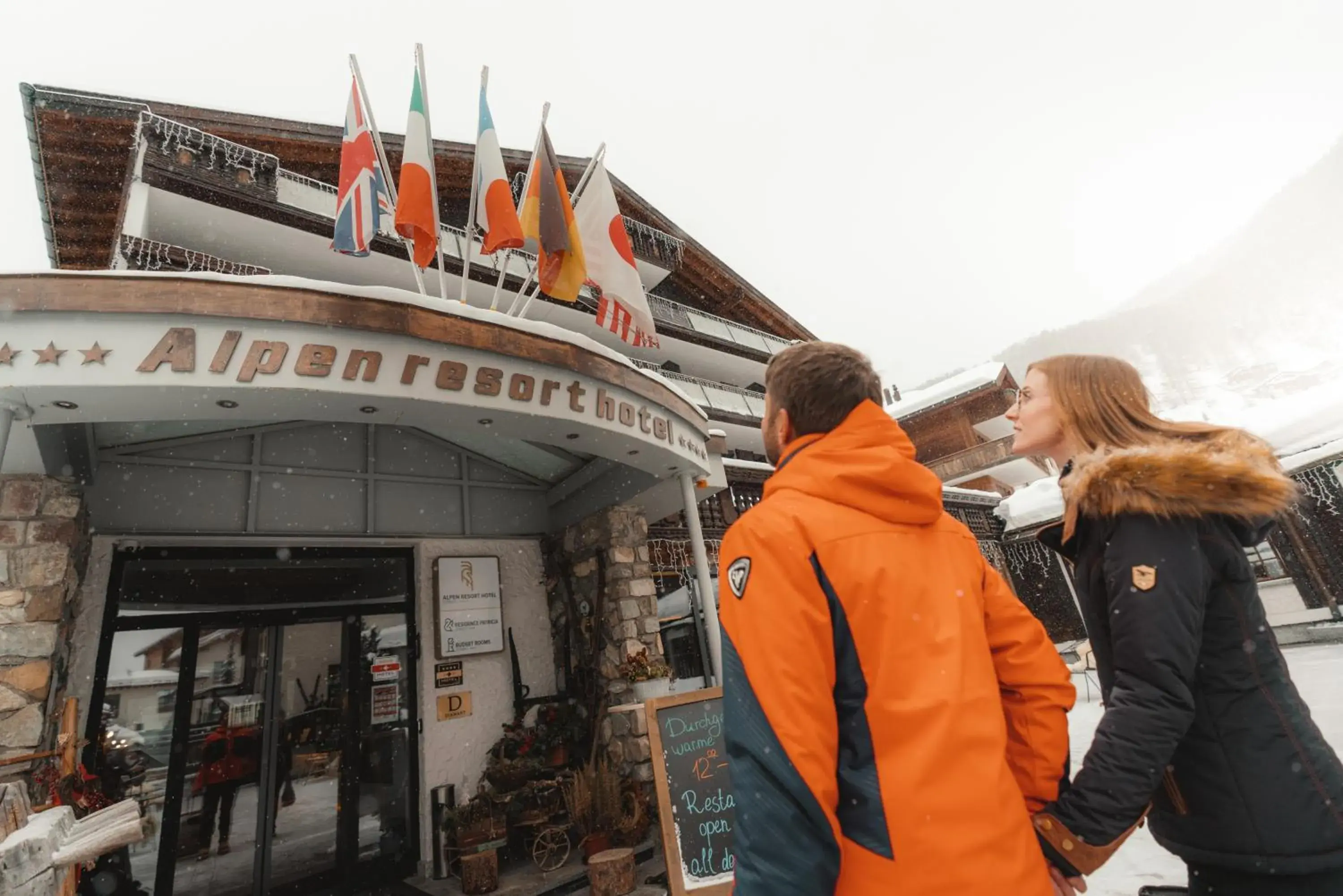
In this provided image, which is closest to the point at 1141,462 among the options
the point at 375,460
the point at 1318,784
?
the point at 1318,784

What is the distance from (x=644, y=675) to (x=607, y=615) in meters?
0.78

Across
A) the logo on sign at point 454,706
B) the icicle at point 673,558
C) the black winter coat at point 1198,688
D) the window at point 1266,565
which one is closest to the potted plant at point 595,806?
the logo on sign at point 454,706

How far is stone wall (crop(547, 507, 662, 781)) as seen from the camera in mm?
6234

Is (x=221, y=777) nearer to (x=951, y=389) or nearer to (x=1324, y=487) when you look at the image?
(x=1324, y=487)

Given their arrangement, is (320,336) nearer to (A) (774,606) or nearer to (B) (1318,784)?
→ (A) (774,606)

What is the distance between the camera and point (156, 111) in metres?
9.90

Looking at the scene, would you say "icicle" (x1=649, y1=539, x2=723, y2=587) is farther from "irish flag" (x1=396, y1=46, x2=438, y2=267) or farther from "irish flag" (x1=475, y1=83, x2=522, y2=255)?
"irish flag" (x1=396, y1=46, x2=438, y2=267)

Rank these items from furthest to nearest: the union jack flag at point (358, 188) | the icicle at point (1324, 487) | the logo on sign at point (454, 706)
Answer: the icicle at point (1324, 487)
the logo on sign at point (454, 706)
the union jack flag at point (358, 188)

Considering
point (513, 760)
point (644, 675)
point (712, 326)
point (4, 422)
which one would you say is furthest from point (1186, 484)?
point (712, 326)

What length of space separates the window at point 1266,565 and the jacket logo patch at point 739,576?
919 inches

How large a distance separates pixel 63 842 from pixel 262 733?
3359mm

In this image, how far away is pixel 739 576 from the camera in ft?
4.50

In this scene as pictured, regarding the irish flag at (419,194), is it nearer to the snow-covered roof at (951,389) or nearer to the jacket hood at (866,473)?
the jacket hood at (866,473)

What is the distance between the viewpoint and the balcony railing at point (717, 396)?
53.7ft
